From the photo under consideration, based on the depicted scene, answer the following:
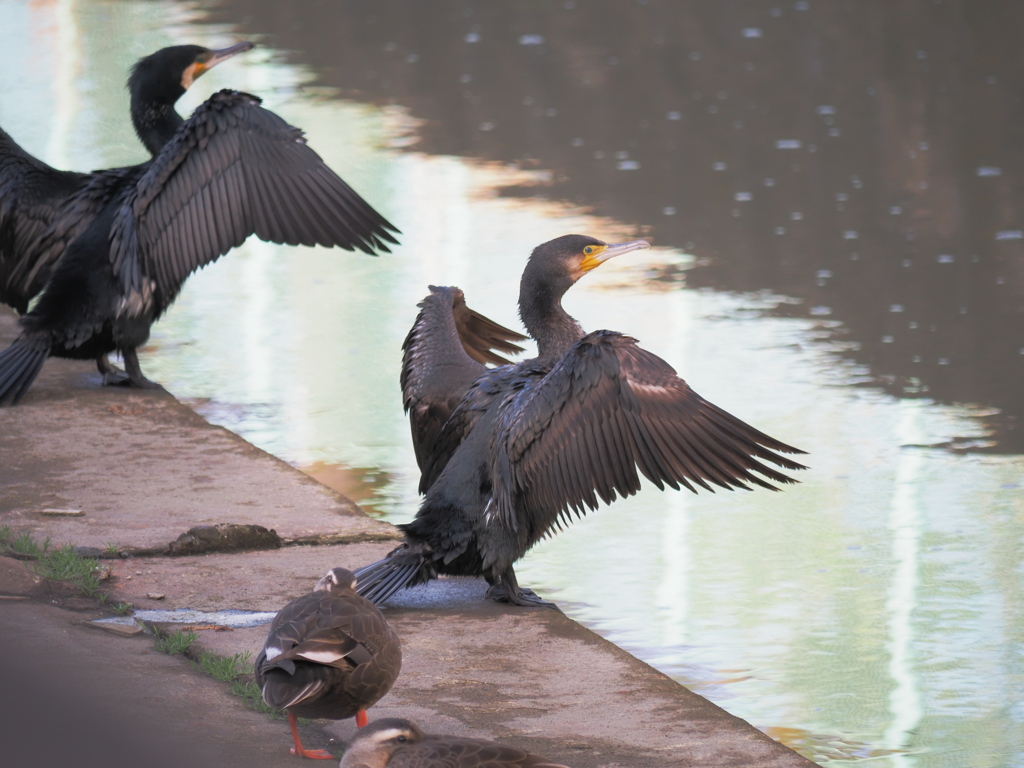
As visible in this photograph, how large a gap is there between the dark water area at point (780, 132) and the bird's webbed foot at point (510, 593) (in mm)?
2041

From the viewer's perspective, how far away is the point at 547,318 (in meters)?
3.83

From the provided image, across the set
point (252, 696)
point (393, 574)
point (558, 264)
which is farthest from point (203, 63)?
point (252, 696)

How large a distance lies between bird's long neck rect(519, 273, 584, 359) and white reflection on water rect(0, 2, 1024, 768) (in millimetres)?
745

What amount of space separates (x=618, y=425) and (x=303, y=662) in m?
1.10

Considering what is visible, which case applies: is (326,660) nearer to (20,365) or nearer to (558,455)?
(558,455)

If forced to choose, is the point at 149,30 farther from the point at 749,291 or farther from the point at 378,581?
the point at 378,581

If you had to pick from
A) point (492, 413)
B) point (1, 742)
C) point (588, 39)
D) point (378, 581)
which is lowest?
point (378, 581)

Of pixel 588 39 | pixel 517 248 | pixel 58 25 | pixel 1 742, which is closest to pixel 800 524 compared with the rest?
pixel 517 248

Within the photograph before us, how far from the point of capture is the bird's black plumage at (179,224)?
486 centimetres

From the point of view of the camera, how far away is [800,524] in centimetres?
438

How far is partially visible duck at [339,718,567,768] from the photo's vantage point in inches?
77.3

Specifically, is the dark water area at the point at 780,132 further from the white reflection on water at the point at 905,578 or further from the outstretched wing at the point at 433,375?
the outstretched wing at the point at 433,375

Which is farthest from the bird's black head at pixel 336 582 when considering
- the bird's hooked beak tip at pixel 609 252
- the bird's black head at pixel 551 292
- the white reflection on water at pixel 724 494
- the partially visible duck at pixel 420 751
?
the bird's hooked beak tip at pixel 609 252

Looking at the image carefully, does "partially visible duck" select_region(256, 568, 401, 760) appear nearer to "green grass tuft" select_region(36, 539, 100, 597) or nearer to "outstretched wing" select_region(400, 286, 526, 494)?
"green grass tuft" select_region(36, 539, 100, 597)
